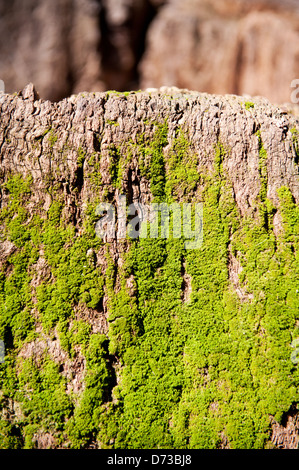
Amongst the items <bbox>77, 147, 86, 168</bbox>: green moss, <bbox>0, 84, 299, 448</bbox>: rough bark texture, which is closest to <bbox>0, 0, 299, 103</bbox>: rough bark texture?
<bbox>0, 84, 299, 448</bbox>: rough bark texture

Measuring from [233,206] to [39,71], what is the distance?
933cm

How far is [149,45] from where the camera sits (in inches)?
434

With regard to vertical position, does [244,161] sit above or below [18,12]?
below

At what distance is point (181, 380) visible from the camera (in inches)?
118

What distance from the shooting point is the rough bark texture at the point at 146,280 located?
2.93m

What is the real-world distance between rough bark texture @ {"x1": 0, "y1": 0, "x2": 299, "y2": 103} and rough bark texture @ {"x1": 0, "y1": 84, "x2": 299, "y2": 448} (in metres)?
7.86

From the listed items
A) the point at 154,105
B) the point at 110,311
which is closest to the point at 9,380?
the point at 110,311

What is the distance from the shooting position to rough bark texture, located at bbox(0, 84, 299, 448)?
2.93 meters

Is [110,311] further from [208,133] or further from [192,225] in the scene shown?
[208,133]

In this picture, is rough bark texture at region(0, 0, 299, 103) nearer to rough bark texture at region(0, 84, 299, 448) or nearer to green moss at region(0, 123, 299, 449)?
rough bark texture at region(0, 84, 299, 448)
